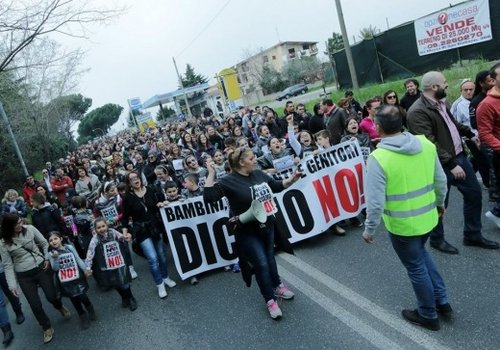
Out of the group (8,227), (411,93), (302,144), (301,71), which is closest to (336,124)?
(302,144)

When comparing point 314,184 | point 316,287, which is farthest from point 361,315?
point 314,184

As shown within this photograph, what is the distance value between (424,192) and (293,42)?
8294 centimetres

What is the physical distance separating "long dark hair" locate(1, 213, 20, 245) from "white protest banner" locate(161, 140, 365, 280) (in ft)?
5.75

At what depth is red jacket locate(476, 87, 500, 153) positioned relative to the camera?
4074mm

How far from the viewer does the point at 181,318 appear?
4492 mm

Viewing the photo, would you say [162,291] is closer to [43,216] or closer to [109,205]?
[109,205]

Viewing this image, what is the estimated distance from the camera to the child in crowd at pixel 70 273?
16.2 feet

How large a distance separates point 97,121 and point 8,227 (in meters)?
98.2

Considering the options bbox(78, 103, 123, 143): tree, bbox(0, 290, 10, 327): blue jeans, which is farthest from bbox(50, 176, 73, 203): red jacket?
bbox(78, 103, 123, 143): tree

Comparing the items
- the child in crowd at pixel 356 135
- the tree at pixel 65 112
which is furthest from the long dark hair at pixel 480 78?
the tree at pixel 65 112

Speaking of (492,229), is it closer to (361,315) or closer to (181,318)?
(361,315)

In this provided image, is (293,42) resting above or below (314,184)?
above

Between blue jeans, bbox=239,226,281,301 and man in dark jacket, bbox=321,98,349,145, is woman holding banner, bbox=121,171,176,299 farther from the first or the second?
man in dark jacket, bbox=321,98,349,145

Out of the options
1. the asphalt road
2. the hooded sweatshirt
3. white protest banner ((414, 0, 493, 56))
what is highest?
white protest banner ((414, 0, 493, 56))
